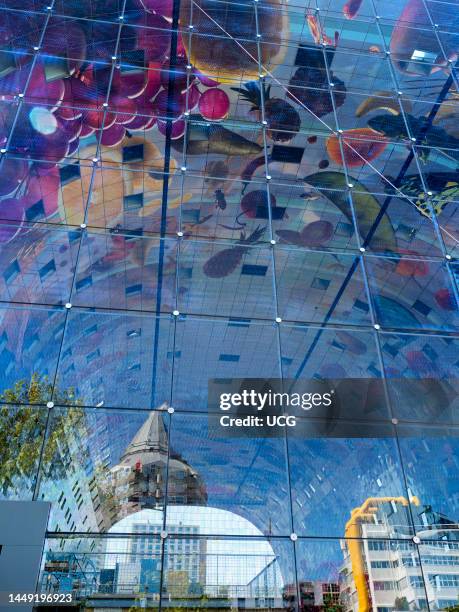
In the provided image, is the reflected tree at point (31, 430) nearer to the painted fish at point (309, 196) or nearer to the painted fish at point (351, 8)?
the painted fish at point (309, 196)

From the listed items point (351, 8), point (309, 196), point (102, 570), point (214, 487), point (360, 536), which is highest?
point (351, 8)

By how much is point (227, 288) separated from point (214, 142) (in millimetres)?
1690

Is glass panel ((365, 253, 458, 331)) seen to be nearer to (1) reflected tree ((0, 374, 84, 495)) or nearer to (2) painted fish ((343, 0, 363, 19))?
(1) reflected tree ((0, 374, 84, 495))

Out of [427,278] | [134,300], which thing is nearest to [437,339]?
[427,278]

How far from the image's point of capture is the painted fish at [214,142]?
5953mm

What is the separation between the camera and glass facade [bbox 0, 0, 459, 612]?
12.5 feet

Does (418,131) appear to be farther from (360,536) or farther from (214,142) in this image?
(360,536)

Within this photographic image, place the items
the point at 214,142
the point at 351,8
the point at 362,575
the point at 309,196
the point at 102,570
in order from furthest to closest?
the point at 351,8 → the point at 214,142 → the point at 309,196 → the point at 362,575 → the point at 102,570

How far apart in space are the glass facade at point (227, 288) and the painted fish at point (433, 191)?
0.02 meters

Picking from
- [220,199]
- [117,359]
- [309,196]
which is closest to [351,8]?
[309,196]

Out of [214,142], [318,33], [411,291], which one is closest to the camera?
[411,291]

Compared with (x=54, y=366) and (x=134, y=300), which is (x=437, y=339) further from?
(x=54, y=366)

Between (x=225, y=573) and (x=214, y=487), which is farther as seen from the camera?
(x=214, y=487)

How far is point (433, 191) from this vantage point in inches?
233
